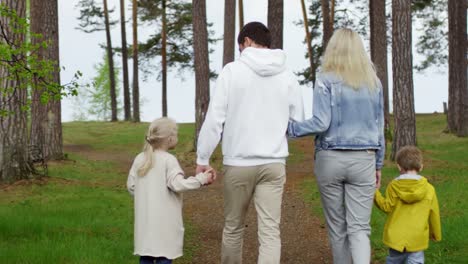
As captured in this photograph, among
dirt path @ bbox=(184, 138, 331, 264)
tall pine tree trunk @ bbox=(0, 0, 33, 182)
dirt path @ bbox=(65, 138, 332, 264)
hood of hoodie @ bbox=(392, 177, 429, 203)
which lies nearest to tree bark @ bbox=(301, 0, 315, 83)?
dirt path @ bbox=(65, 138, 332, 264)

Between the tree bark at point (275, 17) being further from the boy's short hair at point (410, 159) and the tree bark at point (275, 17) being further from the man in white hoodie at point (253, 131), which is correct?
the man in white hoodie at point (253, 131)

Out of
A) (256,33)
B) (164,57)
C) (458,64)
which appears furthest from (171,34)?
(256,33)

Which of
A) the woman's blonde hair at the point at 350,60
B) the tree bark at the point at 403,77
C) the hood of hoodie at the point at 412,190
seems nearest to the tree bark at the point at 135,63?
the tree bark at the point at 403,77

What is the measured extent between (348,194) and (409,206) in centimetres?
64

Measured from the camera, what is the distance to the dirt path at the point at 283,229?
7.85 m

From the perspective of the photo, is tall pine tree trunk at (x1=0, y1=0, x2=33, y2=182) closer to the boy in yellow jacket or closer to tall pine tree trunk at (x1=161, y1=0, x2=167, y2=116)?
the boy in yellow jacket

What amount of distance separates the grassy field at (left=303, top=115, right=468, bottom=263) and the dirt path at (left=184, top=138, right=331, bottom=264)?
0.39 metres

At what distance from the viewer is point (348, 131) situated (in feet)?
18.4

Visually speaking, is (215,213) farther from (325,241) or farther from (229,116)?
(229,116)

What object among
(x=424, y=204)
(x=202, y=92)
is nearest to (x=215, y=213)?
(x=424, y=204)

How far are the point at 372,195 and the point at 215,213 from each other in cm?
564

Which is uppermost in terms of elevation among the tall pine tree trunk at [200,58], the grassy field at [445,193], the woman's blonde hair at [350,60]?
the tall pine tree trunk at [200,58]

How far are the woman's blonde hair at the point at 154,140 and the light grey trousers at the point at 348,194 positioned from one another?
1.28m

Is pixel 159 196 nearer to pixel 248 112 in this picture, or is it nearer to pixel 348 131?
pixel 248 112
